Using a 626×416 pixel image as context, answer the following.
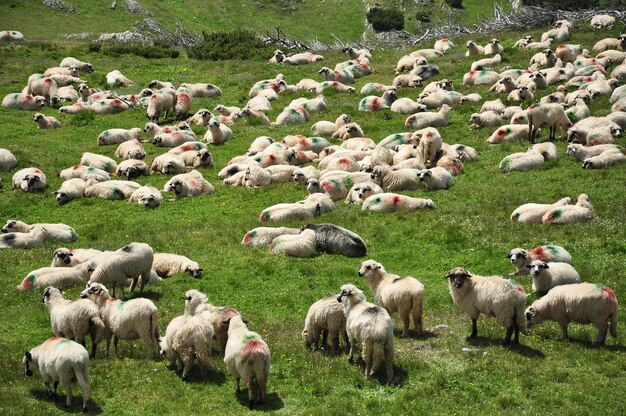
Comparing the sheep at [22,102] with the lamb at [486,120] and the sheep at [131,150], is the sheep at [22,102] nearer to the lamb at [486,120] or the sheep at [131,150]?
the sheep at [131,150]

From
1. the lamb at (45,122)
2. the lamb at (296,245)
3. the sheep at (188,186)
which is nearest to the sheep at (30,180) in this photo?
the sheep at (188,186)

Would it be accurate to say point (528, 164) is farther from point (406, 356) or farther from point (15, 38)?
point (15, 38)

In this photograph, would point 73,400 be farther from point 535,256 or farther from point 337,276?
point 535,256

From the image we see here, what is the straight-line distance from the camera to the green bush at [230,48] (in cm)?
5712

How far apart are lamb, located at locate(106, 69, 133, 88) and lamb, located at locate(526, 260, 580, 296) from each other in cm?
3239

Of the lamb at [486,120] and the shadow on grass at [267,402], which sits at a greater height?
the lamb at [486,120]

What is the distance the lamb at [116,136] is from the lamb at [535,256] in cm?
2122

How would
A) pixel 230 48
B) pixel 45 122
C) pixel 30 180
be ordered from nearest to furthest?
pixel 30 180
pixel 45 122
pixel 230 48

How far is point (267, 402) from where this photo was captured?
15750 millimetres

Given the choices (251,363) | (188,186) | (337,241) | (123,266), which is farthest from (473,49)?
(251,363)

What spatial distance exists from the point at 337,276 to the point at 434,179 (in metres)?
8.65

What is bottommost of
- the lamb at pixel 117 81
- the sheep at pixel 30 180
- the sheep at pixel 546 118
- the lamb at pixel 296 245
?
the sheep at pixel 30 180

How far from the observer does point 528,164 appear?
1235 inches

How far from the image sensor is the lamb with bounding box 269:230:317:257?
24.7 m
